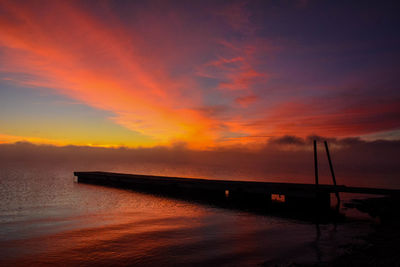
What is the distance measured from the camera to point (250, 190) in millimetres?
29000

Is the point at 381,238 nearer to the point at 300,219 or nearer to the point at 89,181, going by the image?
the point at 300,219

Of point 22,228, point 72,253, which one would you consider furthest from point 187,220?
point 22,228

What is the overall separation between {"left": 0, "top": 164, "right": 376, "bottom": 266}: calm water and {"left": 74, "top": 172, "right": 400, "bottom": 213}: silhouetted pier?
5.45m

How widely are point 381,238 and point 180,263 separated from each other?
33.9ft

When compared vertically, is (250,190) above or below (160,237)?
above

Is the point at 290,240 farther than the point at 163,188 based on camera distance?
No

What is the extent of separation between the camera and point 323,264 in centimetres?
1011

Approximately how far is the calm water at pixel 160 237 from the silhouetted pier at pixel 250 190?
5.45 m

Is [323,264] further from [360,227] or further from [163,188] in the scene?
[163,188]

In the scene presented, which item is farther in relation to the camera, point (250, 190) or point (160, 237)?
point (250, 190)

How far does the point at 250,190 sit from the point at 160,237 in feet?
53.1

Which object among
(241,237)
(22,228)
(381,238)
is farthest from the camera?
(22,228)

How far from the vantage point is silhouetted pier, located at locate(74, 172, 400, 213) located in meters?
24.5

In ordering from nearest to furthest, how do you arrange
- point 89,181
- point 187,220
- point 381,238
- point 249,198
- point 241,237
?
point 381,238, point 241,237, point 187,220, point 249,198, point 89,181
